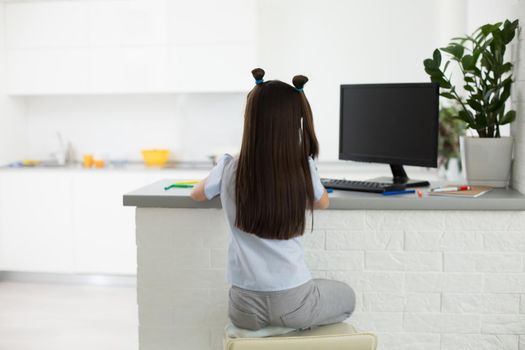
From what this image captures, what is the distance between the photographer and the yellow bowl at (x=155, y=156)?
→ 4.86 meters

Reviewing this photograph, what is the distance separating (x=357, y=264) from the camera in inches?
90.9

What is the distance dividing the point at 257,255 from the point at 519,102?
1168mm

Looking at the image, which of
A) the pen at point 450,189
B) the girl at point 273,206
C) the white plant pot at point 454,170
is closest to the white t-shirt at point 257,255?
the girl at point 273,206

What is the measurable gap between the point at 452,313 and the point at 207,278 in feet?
2.81

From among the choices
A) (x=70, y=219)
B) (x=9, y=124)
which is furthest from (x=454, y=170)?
Answer: (x=9, y=124)

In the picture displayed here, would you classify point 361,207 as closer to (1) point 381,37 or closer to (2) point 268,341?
(2) point 268,341

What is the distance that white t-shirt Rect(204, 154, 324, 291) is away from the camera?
193 centimetres

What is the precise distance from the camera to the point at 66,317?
397 cm

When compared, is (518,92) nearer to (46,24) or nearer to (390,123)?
(390,123)

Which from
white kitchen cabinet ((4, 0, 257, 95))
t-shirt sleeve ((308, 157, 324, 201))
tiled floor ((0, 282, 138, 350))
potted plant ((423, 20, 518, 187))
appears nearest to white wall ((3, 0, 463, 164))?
white kitchen cabinet ((4, 0, 257, 95))

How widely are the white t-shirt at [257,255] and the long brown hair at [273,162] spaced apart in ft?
0.20

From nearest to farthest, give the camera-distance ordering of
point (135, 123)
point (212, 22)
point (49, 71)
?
1. point (212, 22)
2. point (49, 71)
3. point (135, 123)

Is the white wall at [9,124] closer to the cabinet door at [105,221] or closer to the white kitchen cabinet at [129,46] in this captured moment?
the white kitchen cabinet at [129,46]

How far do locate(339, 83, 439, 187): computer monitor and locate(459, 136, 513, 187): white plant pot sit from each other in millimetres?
190
